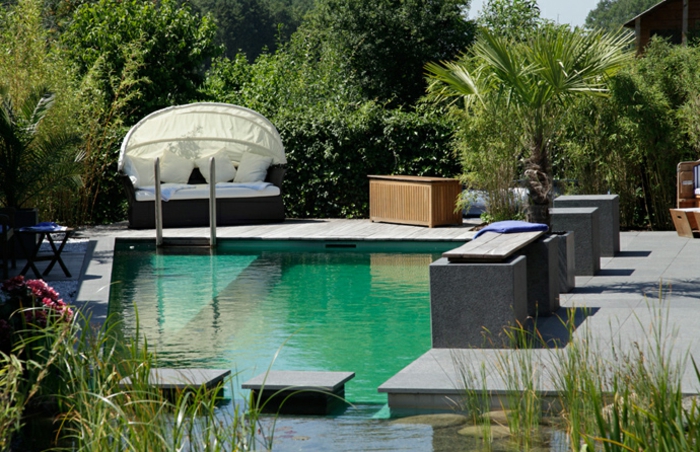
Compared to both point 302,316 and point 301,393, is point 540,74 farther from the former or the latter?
→ point 301,393

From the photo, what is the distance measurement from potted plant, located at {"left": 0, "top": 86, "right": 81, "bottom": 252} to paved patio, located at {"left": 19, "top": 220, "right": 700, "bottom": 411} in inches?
35.1

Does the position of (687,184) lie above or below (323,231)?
above

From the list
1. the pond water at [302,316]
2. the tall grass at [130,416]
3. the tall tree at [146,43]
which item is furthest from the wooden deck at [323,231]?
the tall grass at [130,416]

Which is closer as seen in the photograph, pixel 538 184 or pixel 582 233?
pixel 538 184

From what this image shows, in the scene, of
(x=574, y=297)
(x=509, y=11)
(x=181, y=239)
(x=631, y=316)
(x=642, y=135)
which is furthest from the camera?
(x=509, y=11)

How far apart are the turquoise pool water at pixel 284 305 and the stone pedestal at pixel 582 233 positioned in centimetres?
148

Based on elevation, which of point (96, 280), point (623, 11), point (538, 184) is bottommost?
point (96, 280)

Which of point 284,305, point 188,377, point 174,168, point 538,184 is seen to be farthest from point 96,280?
point 174,168

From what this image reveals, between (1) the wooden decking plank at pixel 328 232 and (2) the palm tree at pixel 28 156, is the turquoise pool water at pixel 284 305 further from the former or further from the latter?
(2) the palm tree at pixel 28 156

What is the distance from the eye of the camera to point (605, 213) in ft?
33.2

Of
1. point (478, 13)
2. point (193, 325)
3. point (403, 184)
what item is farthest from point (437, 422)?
point (478, 13)

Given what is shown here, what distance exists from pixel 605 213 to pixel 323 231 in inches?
185

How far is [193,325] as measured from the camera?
787cm

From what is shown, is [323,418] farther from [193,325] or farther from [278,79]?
[278,79]
